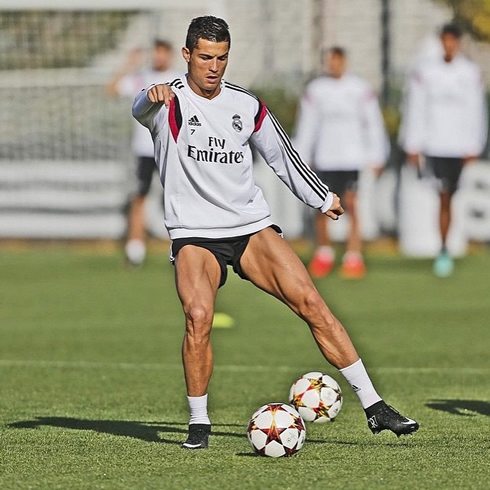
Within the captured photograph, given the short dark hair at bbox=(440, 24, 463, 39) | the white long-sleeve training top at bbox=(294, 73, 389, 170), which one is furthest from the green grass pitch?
the short dark hair at bbox=(440, 24, 463, 39)

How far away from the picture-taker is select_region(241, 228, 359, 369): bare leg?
7.05m

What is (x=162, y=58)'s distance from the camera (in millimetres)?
16938

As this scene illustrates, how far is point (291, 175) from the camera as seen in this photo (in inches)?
289

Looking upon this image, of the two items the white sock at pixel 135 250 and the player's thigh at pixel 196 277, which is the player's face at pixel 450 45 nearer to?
the white sock at pixel 135 250

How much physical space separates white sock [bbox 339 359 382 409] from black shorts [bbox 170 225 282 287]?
75cm

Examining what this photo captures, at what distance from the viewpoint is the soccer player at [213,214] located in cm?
693

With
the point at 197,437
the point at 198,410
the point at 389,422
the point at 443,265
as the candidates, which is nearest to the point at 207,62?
the point at 198,410

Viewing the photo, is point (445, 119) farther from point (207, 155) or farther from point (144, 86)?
point (207, 155)

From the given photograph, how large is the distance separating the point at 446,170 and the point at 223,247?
1006cm

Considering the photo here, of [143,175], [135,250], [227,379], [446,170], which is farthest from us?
[135,250]

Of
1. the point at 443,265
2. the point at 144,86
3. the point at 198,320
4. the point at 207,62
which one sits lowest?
the point at 443,265

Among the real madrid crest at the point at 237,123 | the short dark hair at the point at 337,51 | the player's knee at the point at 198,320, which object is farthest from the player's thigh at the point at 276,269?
the short dark hair at the point at 337,51

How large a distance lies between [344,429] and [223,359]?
3401mm

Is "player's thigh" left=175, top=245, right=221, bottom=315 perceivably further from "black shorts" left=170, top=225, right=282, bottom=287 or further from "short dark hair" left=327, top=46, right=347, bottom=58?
"short dark hair" left=327, top=46, right=347, bottom=58
